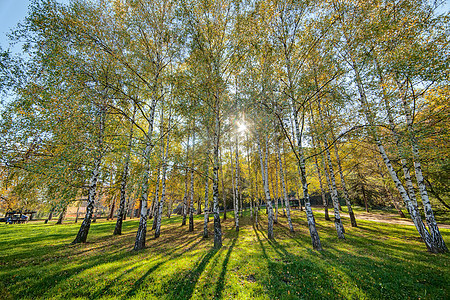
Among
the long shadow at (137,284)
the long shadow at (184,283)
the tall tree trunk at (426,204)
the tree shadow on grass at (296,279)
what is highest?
the tall tree trunk at (426,204)

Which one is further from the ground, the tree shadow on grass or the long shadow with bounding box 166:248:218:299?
the long shadow with bounding box 166:248:218:299

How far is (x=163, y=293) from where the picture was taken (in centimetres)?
529

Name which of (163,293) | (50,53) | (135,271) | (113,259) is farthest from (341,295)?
(50,53)

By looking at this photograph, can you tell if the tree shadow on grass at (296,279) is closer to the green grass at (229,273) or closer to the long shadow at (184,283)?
the green grass at (229,273)

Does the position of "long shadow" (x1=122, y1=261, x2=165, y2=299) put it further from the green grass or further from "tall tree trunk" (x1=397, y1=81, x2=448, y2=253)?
"tall tree trunk" (x1=397, y1=81, x2=448, y2=253)

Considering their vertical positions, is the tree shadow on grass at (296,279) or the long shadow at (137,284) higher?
the long shadow at (137,284)

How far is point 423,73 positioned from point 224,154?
856 inches

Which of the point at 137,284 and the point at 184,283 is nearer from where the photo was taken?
the point at 137,284

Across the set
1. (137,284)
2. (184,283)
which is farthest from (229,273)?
(137,284)

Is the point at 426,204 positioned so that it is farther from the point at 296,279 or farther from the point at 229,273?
the point at 229,273

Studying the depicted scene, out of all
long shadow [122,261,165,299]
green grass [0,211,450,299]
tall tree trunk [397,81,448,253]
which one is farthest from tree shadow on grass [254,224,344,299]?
tall tree trunk [397,81,448,253]

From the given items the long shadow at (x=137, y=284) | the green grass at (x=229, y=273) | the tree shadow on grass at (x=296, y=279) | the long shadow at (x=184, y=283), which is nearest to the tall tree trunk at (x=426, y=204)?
the green grass at (x=229, y=273)

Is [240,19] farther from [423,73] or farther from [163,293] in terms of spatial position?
[163,293]

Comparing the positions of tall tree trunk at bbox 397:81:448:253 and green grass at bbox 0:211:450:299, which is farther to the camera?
tall tree trunk at bbox 397:81:448:253
